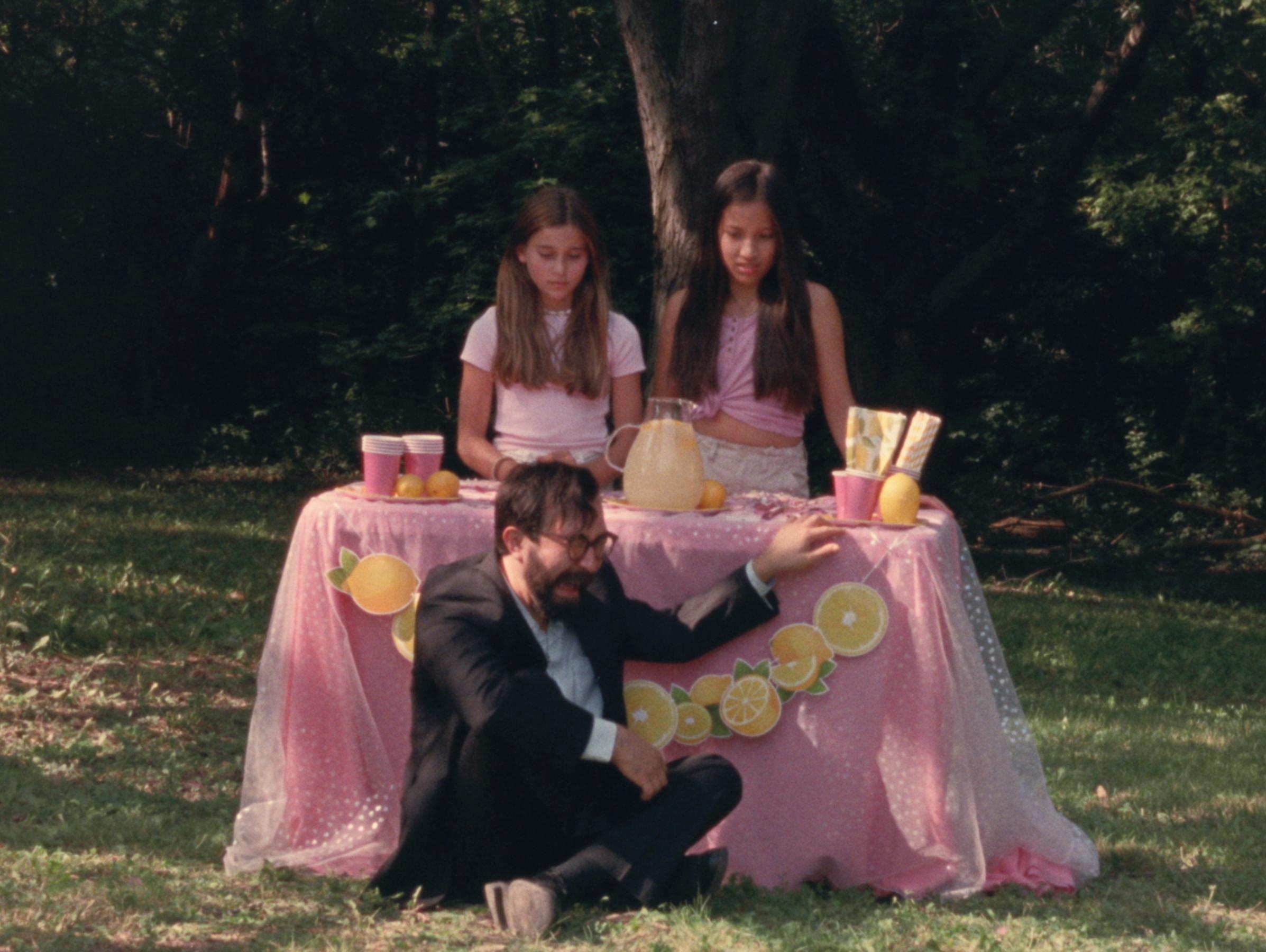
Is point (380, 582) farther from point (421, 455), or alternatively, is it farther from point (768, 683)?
point (768, 683)

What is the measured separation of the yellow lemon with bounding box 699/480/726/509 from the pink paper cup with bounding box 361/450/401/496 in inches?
30.2

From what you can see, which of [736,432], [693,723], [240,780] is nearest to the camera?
[693,723]

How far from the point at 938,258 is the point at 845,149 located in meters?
1.90

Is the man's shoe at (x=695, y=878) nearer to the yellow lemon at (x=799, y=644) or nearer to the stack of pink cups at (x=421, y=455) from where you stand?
the yellow lemon at (x=799, y=644)

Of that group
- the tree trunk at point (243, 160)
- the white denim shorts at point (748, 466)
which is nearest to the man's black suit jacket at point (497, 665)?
the white denim shorts at point (748, 466)

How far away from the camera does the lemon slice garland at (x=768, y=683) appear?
3.66 metres

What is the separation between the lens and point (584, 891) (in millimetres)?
3488

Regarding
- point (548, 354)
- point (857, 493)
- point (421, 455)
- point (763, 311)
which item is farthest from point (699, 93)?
point (857, 493)

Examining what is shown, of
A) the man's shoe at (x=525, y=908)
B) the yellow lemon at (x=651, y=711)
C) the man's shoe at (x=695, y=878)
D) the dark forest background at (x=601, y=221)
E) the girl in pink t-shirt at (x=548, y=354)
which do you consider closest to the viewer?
the man's shoe at (x=525, y=908)

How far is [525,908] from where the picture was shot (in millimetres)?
3381

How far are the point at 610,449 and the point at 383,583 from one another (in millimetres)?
722

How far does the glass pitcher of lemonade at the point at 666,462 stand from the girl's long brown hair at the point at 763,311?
41cm

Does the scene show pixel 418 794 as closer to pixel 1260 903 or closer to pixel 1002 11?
pixel 1260 903

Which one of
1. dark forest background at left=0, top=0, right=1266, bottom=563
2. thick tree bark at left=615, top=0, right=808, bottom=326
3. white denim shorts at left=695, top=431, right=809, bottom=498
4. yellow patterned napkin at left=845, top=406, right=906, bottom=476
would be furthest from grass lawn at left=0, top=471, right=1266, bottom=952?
dark forest background at left=0, top=0, right=1266, bottom=563
